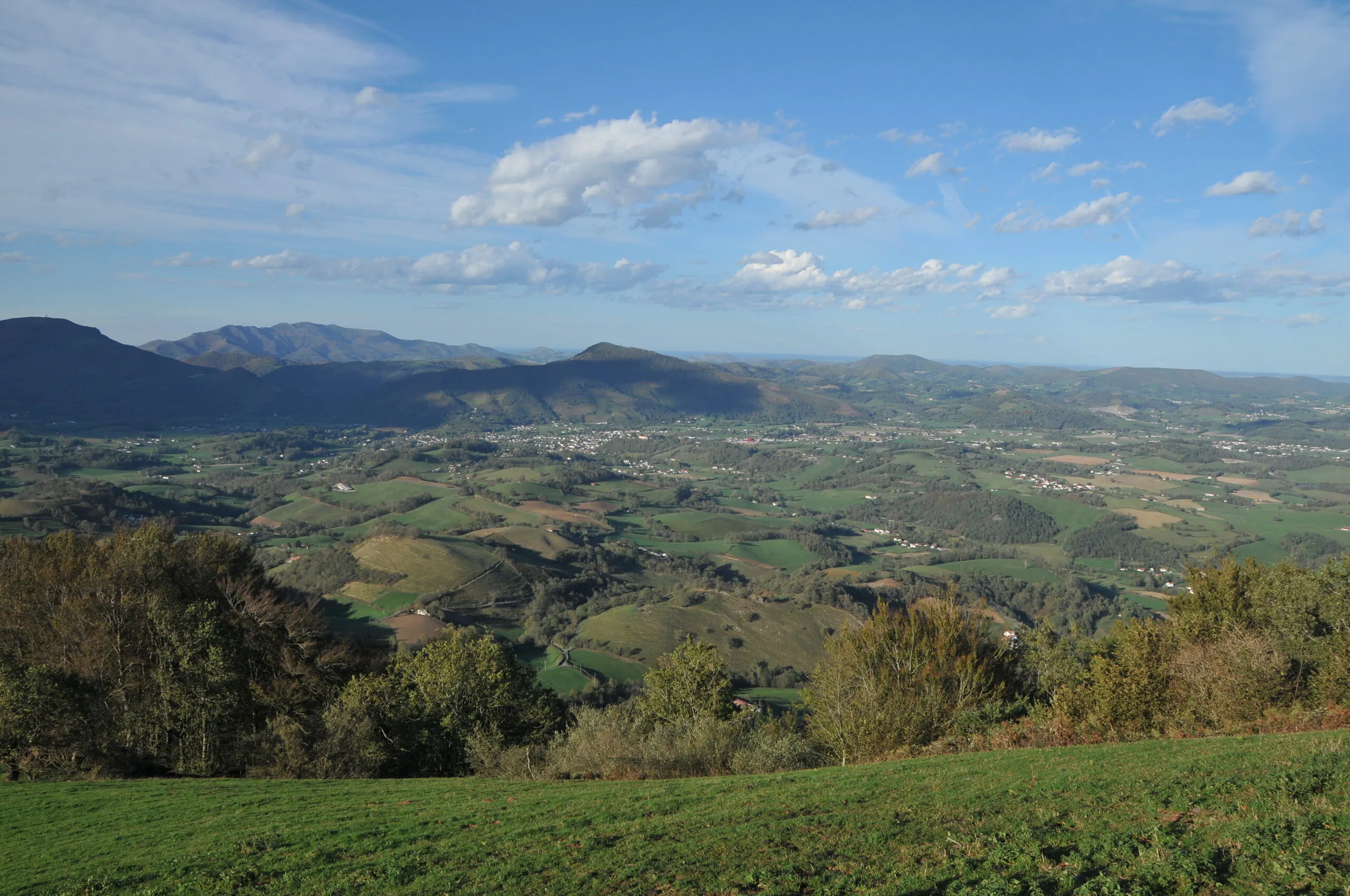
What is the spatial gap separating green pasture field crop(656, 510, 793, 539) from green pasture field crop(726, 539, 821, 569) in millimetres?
7541

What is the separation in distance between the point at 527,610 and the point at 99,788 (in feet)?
190

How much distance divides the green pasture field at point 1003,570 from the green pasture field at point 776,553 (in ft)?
61.0

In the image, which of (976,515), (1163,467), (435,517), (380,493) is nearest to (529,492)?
(435,517)

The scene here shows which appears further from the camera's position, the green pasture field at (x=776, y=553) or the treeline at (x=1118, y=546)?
the treeline at (x=1118, y=546)

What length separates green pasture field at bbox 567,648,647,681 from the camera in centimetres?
6272

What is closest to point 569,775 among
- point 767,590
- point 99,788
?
point 99,788

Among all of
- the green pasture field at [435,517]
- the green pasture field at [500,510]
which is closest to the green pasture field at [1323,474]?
the green pasture field at [500,510]

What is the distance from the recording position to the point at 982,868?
1132 centimetres

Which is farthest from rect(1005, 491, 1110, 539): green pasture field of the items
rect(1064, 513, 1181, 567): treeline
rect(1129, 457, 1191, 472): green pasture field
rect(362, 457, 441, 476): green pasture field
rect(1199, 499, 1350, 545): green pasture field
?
rect(362, 457, 441, 476): green pasture field

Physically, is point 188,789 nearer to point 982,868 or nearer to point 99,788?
point 99,788

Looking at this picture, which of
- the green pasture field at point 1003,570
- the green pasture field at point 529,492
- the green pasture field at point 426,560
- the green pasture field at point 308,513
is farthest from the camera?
the green pasture field at point 529,492

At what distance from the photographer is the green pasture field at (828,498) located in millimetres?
159375

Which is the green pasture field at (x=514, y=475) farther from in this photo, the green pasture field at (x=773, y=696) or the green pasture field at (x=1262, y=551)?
the green pasture field at (x=1262, y=551)

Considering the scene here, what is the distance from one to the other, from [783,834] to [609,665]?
5278 centimetres
